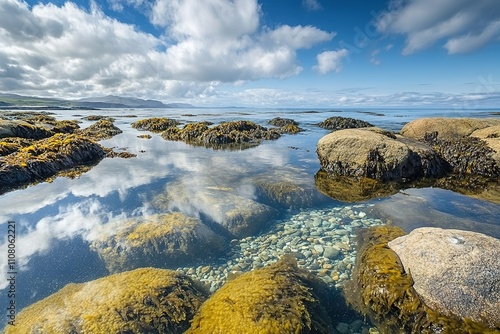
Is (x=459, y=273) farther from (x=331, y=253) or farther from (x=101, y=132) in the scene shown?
(x=101, y=132)

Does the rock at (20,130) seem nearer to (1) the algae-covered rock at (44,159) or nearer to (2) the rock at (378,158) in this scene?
(1) the algae-covered rock at (44,159)

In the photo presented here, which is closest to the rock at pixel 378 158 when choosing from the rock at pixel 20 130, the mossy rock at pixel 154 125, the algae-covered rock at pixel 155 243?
the algae-covered rock at pixel 155 243

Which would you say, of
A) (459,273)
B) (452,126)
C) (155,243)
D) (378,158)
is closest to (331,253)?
(459,273)

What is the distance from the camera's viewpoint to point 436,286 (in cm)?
437

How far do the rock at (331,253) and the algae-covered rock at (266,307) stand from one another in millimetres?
1001

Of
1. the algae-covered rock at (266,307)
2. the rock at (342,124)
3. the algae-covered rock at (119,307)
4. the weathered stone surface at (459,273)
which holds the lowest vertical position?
the rock at (342,124)

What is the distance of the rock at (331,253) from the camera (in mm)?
6127

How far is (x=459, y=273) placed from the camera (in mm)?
4297

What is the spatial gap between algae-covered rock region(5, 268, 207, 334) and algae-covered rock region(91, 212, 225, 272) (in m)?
0.76

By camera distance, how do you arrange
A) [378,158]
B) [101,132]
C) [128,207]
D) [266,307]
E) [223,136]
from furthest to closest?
[101,132] → [223,136] → [378,158] → [128,207] → [266,307]

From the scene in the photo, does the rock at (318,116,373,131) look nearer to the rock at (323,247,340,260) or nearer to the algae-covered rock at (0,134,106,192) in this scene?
the algae-covered rock at (0,134,106,192)

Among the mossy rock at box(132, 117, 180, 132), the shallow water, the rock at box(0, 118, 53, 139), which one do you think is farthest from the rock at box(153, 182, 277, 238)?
the mossy rock at box(132, 117, 180, 132)

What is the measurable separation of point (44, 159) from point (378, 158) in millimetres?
15444

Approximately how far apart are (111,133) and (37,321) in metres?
→ 26.8
